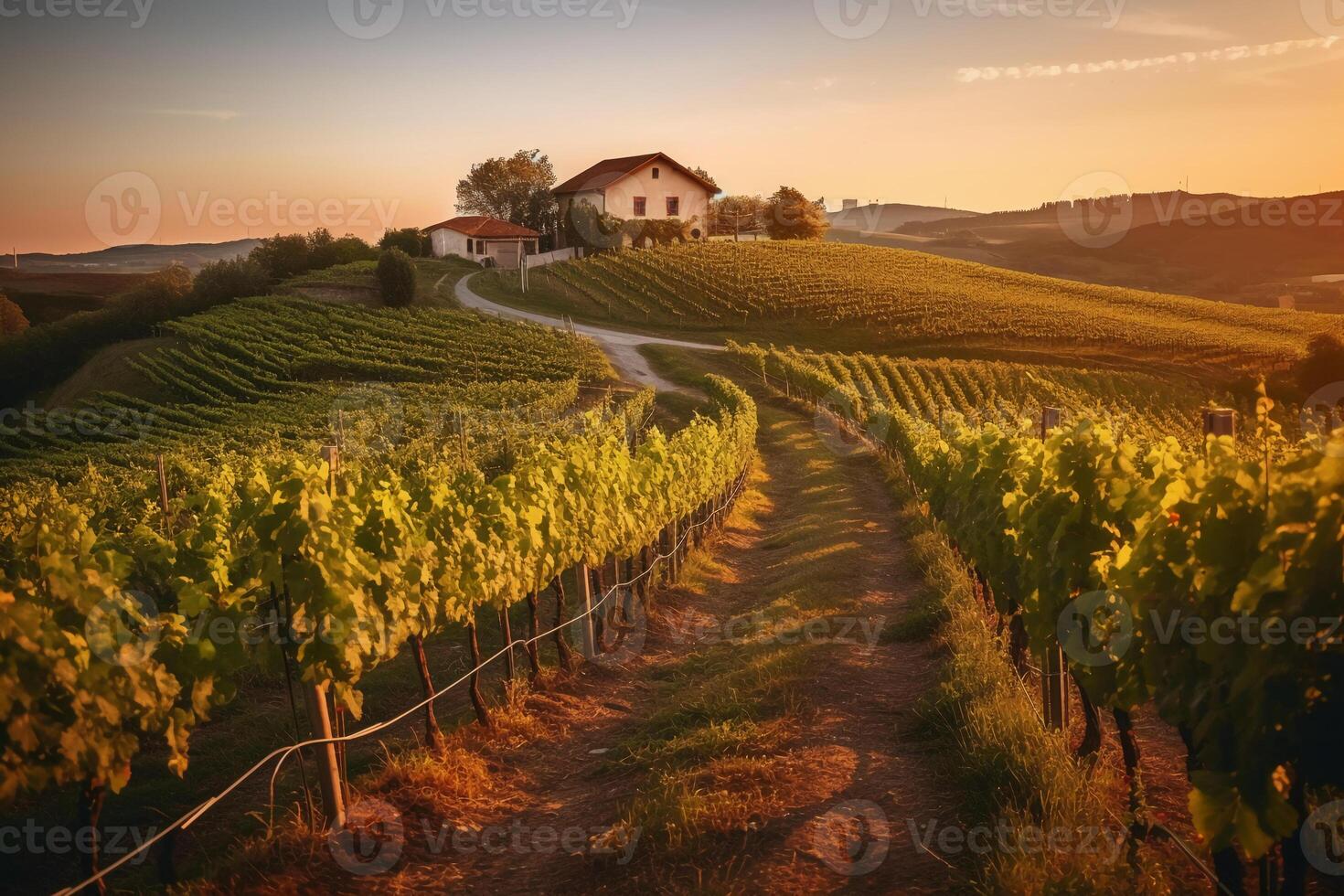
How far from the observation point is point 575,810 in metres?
6.19

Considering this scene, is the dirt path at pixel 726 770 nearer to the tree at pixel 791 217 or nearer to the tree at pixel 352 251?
the tree at pixel 352 251

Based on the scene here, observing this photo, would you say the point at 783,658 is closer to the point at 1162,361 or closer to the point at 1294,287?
the point at 1162,361

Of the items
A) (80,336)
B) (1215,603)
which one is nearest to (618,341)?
(80,336)

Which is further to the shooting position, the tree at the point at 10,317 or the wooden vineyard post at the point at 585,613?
the tree at the point at 10,317

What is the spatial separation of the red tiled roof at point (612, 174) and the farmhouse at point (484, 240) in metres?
6.00

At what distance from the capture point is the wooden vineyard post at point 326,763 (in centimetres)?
546

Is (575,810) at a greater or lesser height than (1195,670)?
lesser

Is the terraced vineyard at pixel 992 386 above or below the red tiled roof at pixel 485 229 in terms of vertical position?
below

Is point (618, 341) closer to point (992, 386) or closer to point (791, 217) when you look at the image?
point (992, 386)

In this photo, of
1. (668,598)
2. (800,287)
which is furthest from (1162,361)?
(668,598)

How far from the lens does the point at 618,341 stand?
45.5 meters

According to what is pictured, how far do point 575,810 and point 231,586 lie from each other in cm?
270

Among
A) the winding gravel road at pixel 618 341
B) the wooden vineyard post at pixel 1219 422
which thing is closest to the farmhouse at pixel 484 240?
the winding gravel road at pixel 618 341

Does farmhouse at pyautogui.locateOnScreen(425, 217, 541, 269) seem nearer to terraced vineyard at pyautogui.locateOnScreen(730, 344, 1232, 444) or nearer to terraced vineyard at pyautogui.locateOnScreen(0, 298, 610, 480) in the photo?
terraced vineyard at pyautogui.locateOnScreen(0, 298, 610, 480)
